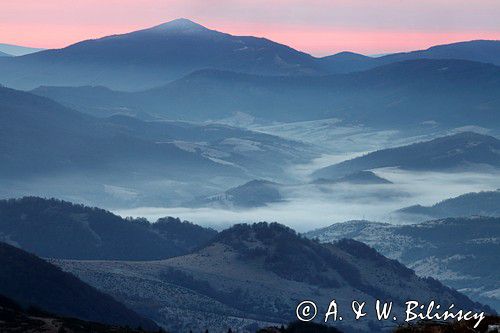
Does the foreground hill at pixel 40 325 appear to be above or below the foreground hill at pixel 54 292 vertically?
above

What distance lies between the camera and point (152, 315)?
19288 cm

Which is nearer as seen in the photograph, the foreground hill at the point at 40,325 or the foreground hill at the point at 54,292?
the foreground hill at the point at 40,325

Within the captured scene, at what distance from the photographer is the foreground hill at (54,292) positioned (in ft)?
536

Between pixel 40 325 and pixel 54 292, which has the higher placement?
pixel 40 325

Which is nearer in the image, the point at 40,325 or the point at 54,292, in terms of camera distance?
the point at 40,325

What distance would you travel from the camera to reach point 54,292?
171m

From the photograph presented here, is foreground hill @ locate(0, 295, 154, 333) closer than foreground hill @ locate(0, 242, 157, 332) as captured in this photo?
Yes

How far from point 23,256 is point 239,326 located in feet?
98.0

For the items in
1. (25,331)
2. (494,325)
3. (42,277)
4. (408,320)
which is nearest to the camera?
(494,325)

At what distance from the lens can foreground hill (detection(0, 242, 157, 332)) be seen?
163375 mm

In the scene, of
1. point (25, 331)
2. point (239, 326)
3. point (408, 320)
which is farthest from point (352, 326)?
point (408, 320)

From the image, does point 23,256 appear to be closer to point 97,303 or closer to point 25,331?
point 97,303

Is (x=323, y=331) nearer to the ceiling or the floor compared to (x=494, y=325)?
nearer to the floor

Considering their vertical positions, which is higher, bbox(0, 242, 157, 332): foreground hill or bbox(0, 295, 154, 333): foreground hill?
bbox(0, 295, 154, 333): foreground hill
